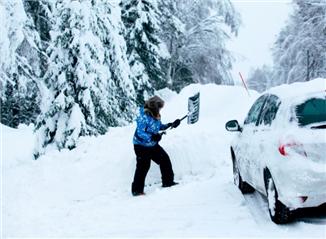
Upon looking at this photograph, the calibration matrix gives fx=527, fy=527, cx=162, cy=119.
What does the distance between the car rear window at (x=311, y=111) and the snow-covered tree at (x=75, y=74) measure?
10.6 meters

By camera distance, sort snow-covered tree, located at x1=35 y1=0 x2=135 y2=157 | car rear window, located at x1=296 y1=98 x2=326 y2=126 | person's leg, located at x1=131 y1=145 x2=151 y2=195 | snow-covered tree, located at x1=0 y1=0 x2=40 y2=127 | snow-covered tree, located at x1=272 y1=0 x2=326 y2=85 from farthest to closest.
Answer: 1. snow-covered tree, located at x1=272 y1=0 x2=326 y2=85
2. snow-covered tree, located at x1=35 y1=0 x2=135 y2=157
3. snow-covered tree, located at x1=0 y1=0 x2=40 y2=127
4. person's leg, located at x1=131 y1=145 x2=151 y2=195
5. car rear window, located at x1=296 y1=98 x2=326 y2=126

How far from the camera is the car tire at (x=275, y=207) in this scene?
5738 mm

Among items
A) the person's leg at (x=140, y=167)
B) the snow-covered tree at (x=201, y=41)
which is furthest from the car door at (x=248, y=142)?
the snow-covered tree at (x=201, y=41)

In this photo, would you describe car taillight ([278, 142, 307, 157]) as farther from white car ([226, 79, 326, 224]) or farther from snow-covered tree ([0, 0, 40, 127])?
snow-covered tree ([0, 0, 40, 127])

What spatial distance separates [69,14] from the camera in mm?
15477

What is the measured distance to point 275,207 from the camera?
19.1 ft

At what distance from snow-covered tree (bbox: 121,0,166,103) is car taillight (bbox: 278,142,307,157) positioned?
17.1 metres

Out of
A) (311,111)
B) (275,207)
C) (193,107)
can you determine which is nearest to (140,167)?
(193,107)

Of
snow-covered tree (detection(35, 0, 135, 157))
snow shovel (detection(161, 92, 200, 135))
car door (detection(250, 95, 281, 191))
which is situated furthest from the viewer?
snow-covered tree (detection(35, 0, 135, 157))

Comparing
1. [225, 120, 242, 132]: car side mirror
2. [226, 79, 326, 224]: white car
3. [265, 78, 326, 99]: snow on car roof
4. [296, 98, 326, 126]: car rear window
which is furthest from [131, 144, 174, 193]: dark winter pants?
[296, 98, 326, 126]: car rear window

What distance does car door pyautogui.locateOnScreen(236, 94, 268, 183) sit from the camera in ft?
22.8

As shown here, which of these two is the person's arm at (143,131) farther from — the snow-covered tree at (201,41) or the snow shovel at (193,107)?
the snow-covered tree at (201,41)

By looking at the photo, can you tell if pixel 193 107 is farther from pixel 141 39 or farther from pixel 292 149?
pixel 141 39

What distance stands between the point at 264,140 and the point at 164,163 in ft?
10.4
